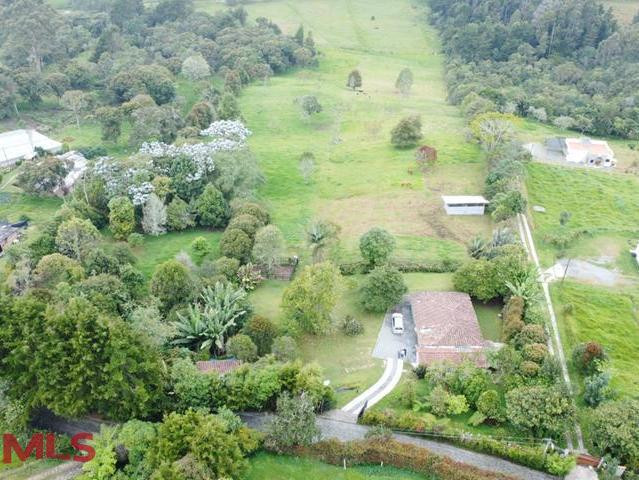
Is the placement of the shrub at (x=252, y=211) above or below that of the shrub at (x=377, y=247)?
below

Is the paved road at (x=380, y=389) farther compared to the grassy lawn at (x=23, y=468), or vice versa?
the paved road at (x=380, y=389)

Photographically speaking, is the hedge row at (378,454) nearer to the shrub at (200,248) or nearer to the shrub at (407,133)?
the shrub at (200,248)

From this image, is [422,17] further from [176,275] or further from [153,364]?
[153,364]

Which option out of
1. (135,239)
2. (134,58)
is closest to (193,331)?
(135,239)

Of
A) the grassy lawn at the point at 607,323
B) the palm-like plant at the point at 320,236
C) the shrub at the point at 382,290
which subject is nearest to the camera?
the grassy lawn at the point at 607,323

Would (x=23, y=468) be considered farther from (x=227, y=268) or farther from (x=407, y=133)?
(x=407, y=133)

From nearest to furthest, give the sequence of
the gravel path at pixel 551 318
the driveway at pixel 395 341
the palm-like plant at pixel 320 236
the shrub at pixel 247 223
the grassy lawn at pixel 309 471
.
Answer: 1. the grassy lawn at pixel 309 471
2. the gravel path at pixel 551 318
3. the driveway at pixel 395 341
4. the shrub at pixel 247 223
5. the palm-like plant at pixel 320 236

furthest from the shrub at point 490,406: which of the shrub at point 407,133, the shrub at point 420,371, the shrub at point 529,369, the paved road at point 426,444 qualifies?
the shrub at point 407,133
